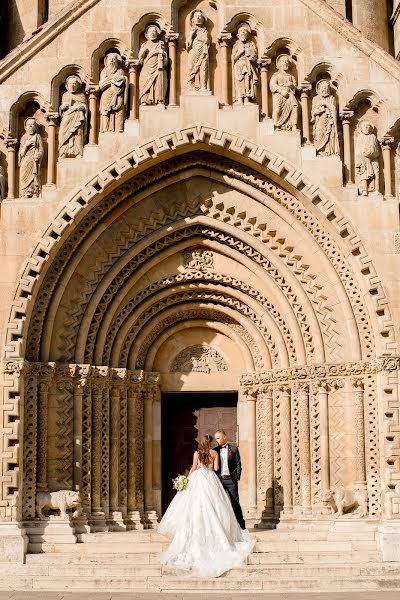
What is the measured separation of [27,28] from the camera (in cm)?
2233

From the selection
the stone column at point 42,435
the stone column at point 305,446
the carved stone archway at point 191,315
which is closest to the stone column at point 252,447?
the carved stone archway at point 191,315

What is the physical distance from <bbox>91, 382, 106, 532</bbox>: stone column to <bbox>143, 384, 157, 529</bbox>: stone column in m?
1.17

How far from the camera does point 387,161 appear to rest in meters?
18.1

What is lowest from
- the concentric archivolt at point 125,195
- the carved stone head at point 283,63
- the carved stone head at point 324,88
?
the concentric archivolt at point 125,195

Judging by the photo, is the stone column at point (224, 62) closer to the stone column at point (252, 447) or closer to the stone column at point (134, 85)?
the stone column at point (134, 85)

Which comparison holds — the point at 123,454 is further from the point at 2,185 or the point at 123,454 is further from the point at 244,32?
the point at 244,32

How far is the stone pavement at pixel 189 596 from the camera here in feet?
47.4

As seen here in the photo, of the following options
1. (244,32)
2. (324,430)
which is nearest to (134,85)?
(244,32)

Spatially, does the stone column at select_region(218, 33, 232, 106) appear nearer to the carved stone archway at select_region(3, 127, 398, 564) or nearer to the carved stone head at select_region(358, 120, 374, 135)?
the carved stone archway at select_region(3, 127, 398, 564)

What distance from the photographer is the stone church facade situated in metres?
17.6

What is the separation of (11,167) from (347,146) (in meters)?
5.62

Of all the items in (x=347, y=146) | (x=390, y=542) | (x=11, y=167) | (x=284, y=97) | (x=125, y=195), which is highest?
(x=284, y=97)

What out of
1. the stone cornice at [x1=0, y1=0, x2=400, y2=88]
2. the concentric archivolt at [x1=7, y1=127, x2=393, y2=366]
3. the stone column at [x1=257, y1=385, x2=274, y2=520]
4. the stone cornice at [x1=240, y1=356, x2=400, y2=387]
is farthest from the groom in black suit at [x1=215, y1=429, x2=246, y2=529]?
the stone cornice at [x1=0, y1=0, x2=400, y2=88]

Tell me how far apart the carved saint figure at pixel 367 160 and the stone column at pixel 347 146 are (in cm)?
14
